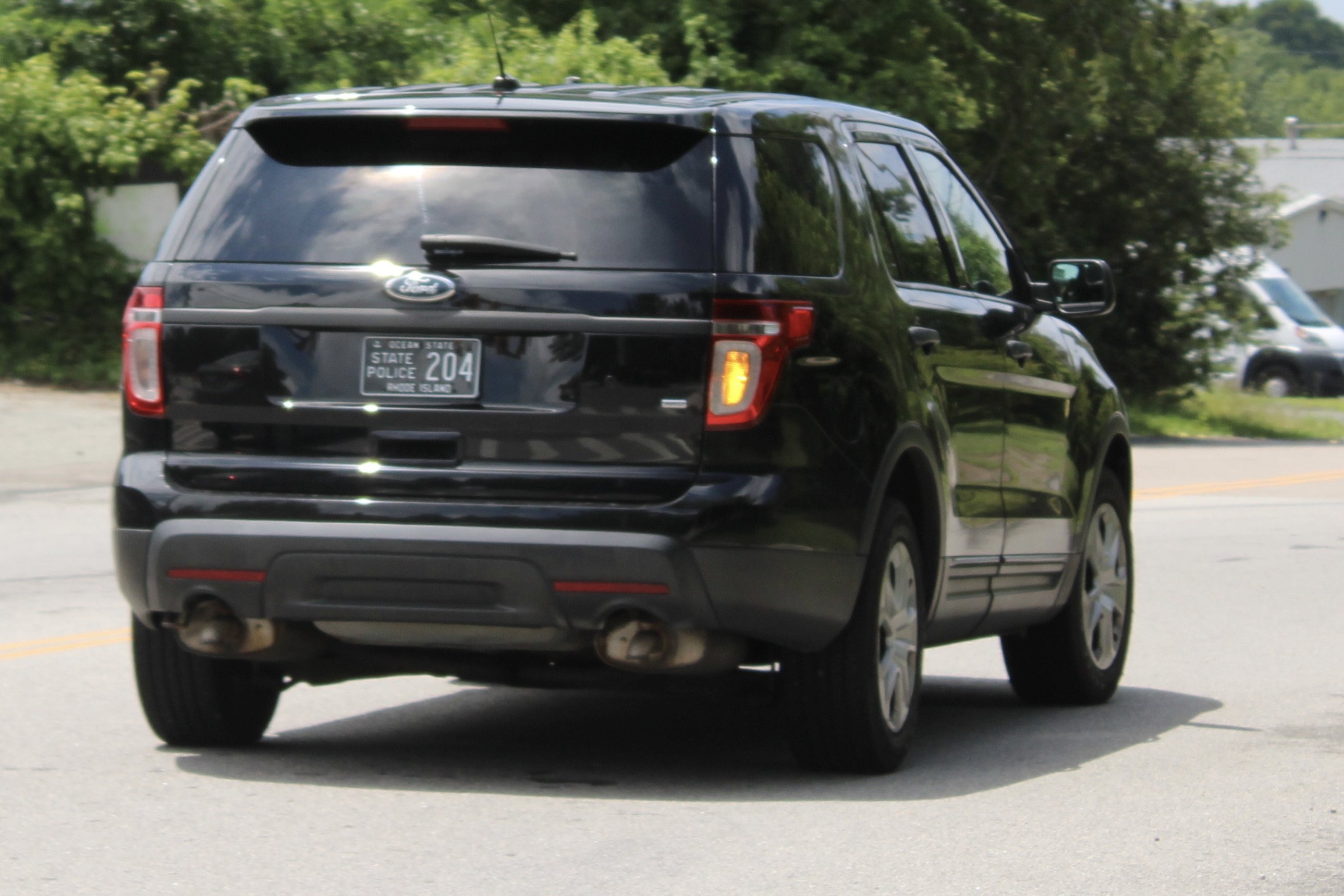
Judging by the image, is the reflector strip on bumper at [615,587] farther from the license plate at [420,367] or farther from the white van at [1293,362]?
the white van at [1293,362]

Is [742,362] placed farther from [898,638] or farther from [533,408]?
[898,638]

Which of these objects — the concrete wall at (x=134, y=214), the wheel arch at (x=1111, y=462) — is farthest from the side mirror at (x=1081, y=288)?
the concrete wall at (x=134, y=214)

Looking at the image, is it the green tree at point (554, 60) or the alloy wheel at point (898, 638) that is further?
the green tree at point (554, 60)

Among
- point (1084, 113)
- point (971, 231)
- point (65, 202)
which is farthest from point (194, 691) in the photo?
point (1084, 113)

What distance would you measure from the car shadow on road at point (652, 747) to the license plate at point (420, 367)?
1.06m

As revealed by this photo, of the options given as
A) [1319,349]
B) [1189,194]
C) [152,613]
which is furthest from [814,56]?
[152,613]

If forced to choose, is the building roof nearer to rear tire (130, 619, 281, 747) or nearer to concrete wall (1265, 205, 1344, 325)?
concrete wall (1265, 205, 1344, 325)

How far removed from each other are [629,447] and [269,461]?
0.93 metres

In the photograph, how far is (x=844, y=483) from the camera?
578 centimetres

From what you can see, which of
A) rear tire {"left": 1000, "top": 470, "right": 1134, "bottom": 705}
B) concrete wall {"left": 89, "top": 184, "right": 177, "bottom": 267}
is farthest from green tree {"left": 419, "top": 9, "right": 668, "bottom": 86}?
rear tire {"left": 1000, "top": 470, "right": 1134, "bottom": 705}

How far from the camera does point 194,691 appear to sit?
634 centimetres

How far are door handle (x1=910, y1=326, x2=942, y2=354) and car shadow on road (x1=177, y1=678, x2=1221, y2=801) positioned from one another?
3.55 feet

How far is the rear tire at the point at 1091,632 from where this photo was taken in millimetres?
7824

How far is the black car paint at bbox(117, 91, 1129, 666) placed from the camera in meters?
5.54
